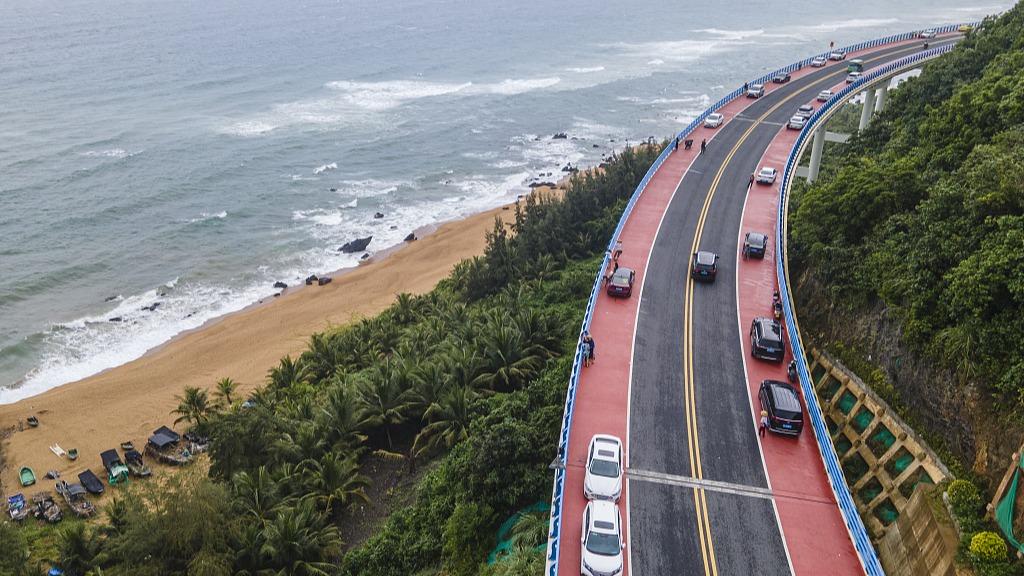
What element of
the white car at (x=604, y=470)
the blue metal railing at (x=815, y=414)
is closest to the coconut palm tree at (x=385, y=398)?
the white car at (x=604, y=470)

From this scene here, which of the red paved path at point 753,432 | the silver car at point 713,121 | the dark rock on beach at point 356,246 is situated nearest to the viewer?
the red paved path at point 753,432

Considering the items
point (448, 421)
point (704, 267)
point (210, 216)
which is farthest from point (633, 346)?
point (210, 216)

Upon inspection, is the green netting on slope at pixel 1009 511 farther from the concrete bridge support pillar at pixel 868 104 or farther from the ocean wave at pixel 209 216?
the ocean wave at pixel 209 216

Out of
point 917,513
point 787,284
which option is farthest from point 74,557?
point 787,284

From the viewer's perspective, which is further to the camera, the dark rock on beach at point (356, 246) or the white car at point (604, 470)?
the dark rock on beach at point (356, 246)

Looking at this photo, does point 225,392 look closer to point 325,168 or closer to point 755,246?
point 755,246

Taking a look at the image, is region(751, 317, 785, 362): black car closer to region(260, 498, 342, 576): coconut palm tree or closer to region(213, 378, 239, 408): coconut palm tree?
region(260, 498, 342, 576): coconut palm tree

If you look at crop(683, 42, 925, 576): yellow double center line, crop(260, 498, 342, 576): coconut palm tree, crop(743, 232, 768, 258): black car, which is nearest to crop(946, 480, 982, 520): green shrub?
crop(683, 42, 925, 576): yellow double center line

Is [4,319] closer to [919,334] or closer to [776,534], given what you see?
[776,534]
